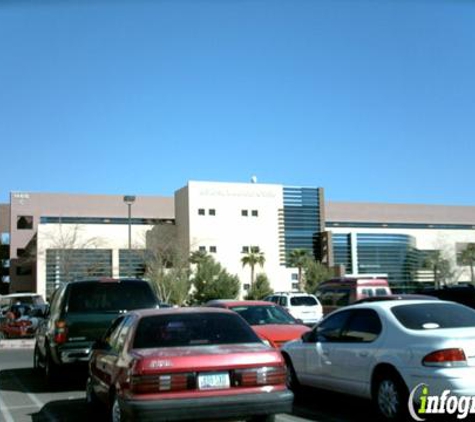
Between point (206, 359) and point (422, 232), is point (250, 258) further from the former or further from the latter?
point (206, 359)

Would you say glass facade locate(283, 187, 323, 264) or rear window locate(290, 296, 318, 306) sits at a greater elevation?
glass facade locate(283, 187, 323, 264)

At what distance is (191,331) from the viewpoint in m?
7.86

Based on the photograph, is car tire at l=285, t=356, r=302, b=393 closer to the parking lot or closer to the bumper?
the parking lot

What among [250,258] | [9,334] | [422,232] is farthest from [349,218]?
[9,334]

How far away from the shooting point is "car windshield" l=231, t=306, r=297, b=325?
14.2m

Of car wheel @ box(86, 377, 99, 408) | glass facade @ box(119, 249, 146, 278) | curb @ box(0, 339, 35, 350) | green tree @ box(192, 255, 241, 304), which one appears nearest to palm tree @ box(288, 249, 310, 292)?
green tree @ box(192, 255, 241, 304)

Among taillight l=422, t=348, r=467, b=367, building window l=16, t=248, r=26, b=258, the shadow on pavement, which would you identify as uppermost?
building window l=16, t=248, r=26, b=258

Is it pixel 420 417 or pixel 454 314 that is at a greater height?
pixel 454 314

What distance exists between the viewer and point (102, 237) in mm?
74938

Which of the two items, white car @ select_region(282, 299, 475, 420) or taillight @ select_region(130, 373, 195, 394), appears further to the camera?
white car @ select_region(282, 299, 475, 420)

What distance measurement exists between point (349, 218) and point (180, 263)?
43.4m

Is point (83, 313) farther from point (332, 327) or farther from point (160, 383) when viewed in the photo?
point (160, 383)

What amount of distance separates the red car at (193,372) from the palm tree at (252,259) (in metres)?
64.2

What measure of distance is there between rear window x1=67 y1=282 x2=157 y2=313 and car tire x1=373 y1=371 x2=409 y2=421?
17.7ft
